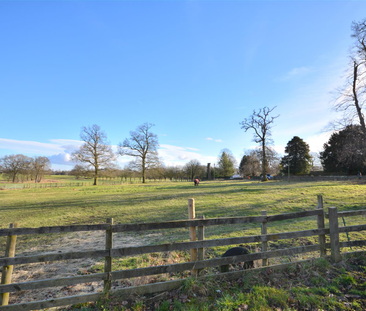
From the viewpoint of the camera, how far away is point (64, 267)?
18.5ft

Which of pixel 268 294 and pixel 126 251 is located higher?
pixel 126 251

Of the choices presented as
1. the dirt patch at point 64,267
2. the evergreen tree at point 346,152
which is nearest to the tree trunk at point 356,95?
the evergreen tree at point 346,152

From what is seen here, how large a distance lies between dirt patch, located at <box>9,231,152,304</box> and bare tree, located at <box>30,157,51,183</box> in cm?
7109

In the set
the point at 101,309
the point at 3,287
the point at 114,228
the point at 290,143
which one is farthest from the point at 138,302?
the point at 290,143

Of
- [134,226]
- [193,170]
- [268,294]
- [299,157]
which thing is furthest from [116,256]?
[193,170]

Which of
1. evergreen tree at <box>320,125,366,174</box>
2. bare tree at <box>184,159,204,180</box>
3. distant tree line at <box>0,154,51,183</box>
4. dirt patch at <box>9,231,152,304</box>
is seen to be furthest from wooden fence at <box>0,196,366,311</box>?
bare tree at <box>184,159,204,180</box>

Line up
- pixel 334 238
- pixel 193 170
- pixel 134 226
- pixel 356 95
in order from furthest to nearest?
pixel 193 170
pixel 356 95
pixel 334 238
pixel 134 226

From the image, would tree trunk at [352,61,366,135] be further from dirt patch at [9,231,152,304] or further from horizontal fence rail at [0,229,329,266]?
dirt patch at [9,231,152,304]

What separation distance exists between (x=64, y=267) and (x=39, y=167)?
7559 centimetres

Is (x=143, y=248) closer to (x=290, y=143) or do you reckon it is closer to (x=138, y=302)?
(x=138, y=302)

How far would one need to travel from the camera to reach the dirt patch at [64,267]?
4264 mm

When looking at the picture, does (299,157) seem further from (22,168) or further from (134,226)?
(22,168)

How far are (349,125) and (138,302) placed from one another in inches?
907

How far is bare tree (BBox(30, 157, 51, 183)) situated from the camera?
6606 cm
